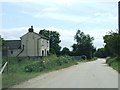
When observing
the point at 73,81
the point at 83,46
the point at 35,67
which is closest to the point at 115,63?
the point at 35,67

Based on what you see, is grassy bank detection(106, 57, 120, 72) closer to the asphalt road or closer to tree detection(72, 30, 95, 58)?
the asphalt road

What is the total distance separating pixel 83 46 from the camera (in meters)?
119

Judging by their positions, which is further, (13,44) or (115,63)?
(13,44)

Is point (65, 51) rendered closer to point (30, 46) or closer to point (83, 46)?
point (83, 46)

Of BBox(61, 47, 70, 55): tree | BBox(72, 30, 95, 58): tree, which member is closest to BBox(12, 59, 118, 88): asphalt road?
BBox(61, 47, 70, 55): tree

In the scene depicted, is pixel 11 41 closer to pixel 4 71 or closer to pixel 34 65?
pixel 34 65

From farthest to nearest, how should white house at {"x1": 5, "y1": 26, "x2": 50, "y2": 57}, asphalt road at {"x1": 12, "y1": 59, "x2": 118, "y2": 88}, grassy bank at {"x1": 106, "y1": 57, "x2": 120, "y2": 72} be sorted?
1. white house at {"x1": 5, "y1": 26, "x2": 50, "y2": 57}
2. grassy bank at {"x1": 106, "y1": 57, "x2": 120, "y2": 72}
3. asphalt road at {"x1": 12, "y1": 59, "x2": 118, "y2": 88}

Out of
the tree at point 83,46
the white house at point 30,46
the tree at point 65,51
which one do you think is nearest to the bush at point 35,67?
the white house at point 30,46

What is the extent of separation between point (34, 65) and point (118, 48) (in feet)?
81.4

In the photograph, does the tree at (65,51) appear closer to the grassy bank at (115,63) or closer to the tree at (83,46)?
the tree at (83,46)

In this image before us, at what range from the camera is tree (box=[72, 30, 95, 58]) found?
4531 inches

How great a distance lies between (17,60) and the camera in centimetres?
3753

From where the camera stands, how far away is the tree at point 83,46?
115 metres

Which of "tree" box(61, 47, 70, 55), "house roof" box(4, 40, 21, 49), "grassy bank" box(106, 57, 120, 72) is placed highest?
"house roof" box(4, 40, 21, 49)
